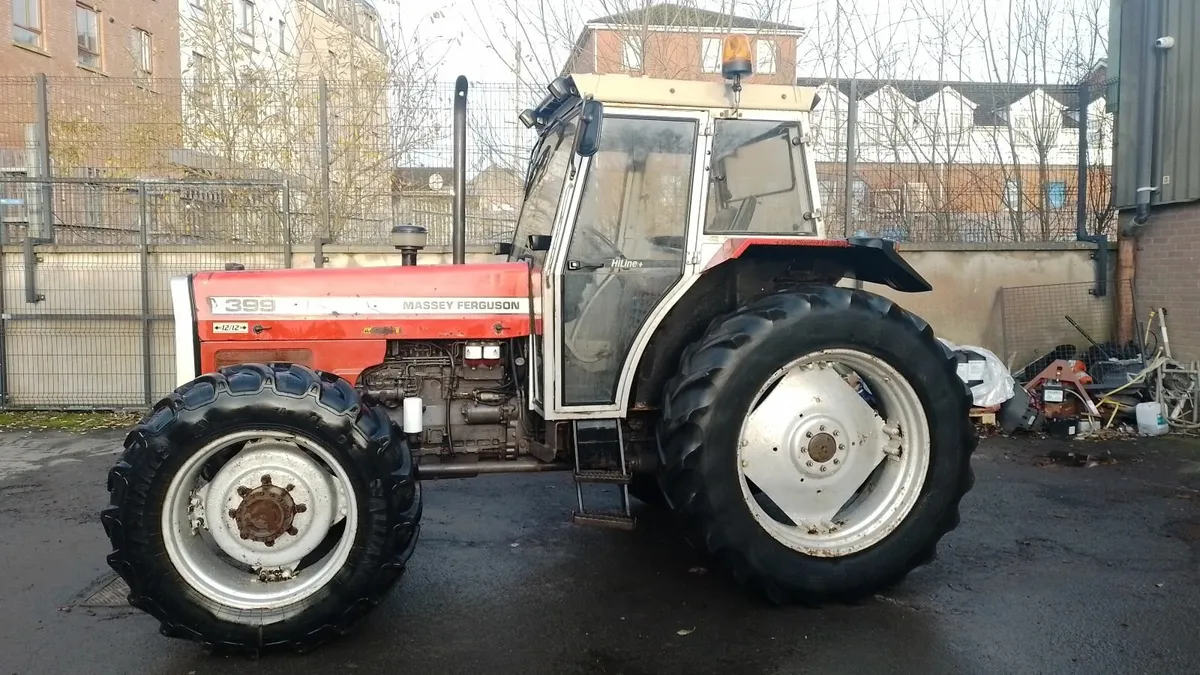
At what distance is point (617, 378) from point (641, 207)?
777mm

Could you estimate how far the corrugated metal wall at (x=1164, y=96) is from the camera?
7.84m

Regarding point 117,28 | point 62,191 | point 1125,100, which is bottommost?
point 62,191

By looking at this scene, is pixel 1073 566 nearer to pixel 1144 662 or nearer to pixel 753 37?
pixel 1144 662

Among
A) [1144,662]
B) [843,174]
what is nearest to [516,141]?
[843,174]

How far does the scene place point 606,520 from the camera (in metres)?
3.72

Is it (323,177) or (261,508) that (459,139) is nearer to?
(261,508)

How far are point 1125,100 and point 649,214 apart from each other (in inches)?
272

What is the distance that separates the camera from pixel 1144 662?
10.8ft

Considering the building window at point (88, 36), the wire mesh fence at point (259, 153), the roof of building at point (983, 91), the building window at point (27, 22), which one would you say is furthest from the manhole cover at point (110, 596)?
the building window at point (88, 36)

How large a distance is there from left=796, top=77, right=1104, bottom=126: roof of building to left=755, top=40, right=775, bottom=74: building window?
0.82 m

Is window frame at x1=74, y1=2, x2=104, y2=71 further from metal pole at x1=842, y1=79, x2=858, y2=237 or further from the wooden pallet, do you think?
the wooden pallet

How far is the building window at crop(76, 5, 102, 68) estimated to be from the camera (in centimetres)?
2223

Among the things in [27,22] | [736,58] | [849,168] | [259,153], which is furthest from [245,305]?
[27,22]

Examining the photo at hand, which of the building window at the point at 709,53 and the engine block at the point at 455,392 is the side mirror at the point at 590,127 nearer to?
the engine block at the point at 455,392
